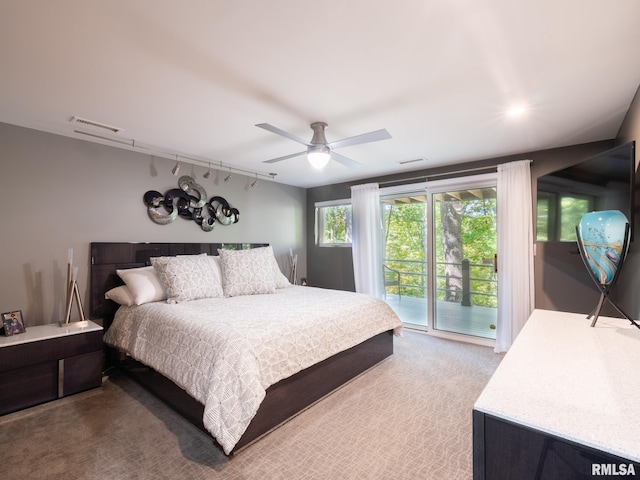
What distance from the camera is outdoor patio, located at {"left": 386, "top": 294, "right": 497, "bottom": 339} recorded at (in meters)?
3.88

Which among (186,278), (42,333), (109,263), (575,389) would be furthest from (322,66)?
(42,333)

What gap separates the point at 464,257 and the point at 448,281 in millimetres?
402

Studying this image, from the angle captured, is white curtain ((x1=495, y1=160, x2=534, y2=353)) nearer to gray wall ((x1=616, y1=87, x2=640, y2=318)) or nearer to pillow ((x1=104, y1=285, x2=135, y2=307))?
gray wall ((x1=616, y1=87, x2=640, y2=318))

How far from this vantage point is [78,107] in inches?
89.8

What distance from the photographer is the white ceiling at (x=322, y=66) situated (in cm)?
137

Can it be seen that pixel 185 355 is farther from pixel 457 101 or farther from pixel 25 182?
pixel 457 101

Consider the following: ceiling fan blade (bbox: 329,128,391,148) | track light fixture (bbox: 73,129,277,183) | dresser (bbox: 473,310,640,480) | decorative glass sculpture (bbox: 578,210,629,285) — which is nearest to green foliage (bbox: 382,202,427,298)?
track light fixture (bbox: 73,129,277,183)

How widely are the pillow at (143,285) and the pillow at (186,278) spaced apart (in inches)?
3.0

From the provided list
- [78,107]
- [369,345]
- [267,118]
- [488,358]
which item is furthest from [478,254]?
[78,107]

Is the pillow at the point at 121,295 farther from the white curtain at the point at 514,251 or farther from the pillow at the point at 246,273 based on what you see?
the white curtain at the point at 514,251

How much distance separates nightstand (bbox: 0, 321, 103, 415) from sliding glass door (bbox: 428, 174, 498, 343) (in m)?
3.94

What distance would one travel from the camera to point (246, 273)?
341 cm

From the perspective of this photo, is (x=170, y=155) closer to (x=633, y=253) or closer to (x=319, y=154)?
(x=319, y=154)

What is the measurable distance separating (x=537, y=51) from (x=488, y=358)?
3005 mm
